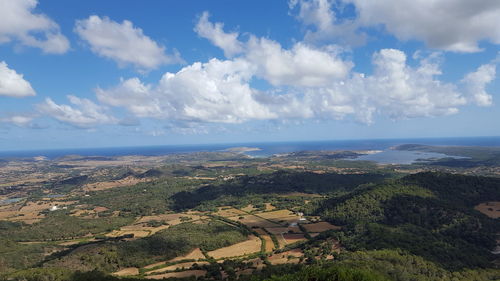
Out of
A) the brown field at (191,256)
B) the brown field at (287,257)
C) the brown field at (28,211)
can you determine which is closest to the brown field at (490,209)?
the brown field at (287,257)

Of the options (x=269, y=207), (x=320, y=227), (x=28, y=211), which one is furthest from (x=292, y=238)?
(x=28, y=211)

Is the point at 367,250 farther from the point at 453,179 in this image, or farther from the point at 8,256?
the point at 8,256

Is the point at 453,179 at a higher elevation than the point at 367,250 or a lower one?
higher

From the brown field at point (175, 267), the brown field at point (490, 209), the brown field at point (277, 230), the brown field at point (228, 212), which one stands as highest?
the brown field at point (490, 209)

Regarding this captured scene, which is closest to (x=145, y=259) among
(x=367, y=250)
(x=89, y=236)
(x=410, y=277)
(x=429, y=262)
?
(x=89, y=236)

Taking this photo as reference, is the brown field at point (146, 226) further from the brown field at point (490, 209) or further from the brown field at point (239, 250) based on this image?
the brown field at point (490, 209)

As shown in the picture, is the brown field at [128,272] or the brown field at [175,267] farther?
the brown field at [175,267]
